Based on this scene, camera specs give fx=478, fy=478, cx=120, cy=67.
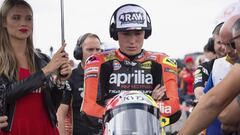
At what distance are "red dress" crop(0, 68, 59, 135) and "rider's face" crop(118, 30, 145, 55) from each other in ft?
2.39

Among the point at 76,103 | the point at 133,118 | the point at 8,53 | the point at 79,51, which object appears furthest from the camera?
the point at 79,51

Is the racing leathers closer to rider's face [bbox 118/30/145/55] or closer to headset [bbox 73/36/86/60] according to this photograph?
rider's face [bbox 118/30/145/55]

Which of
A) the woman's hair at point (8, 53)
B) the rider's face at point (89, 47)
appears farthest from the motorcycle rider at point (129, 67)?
the rider's face at point (89, 47)

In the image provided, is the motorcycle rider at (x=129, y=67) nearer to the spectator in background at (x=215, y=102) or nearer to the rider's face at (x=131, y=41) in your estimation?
the rider's face at (x=131, y=41)

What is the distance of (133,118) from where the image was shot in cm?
239

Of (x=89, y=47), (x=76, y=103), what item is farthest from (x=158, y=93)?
(x=89, y=47)

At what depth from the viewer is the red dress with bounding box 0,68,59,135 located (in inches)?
137

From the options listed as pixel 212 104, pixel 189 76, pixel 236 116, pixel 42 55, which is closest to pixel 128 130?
pixel 212 104

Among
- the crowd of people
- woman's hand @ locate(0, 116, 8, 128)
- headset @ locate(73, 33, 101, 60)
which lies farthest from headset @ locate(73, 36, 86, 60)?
woman's hand @ locate(0, 116, 8, 128)

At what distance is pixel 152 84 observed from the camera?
3.47 meters

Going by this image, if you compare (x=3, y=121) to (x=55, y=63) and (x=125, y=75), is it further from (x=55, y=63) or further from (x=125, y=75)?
(x=125, y=75)

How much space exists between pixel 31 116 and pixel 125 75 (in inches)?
30.2

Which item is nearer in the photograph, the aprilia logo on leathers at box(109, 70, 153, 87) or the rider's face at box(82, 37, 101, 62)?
the aprilia logo on leathers at box(109, 70, 153, 87)

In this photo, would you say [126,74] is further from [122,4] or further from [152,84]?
[122,4]
